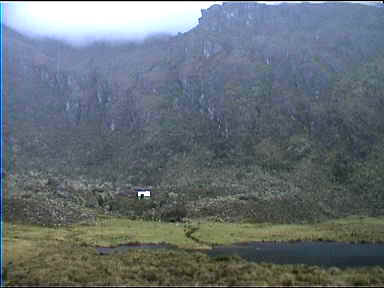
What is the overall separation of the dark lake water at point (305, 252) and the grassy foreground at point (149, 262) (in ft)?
17.1

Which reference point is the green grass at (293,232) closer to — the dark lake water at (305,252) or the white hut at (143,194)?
the dark lake water at (305,252)

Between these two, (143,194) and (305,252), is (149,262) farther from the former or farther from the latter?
(143,194)

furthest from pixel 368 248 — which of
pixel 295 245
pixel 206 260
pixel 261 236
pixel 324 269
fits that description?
pixel 206 260

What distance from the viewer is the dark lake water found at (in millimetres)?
94500

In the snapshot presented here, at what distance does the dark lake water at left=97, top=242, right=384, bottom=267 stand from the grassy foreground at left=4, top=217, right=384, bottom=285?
17.1 feet

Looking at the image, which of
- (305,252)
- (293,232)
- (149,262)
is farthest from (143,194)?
(149,262)

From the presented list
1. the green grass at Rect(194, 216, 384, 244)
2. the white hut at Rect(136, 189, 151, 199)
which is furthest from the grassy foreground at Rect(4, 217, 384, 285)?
the white hut at Rect(136, 189, 151, 199)

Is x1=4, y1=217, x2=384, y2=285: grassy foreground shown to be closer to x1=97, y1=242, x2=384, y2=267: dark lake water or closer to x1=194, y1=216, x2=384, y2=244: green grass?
x1=194, y1=216, x2=384, y2=244: green grass

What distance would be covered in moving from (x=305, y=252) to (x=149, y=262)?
34.0 m

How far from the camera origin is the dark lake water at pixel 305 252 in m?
94.5

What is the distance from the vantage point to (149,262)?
85125 millimetres

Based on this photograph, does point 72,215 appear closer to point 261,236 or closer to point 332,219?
point 261,236

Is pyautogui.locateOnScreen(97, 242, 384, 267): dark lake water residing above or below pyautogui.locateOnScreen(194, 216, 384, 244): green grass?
below

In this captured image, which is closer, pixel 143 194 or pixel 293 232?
pixel 293 232
